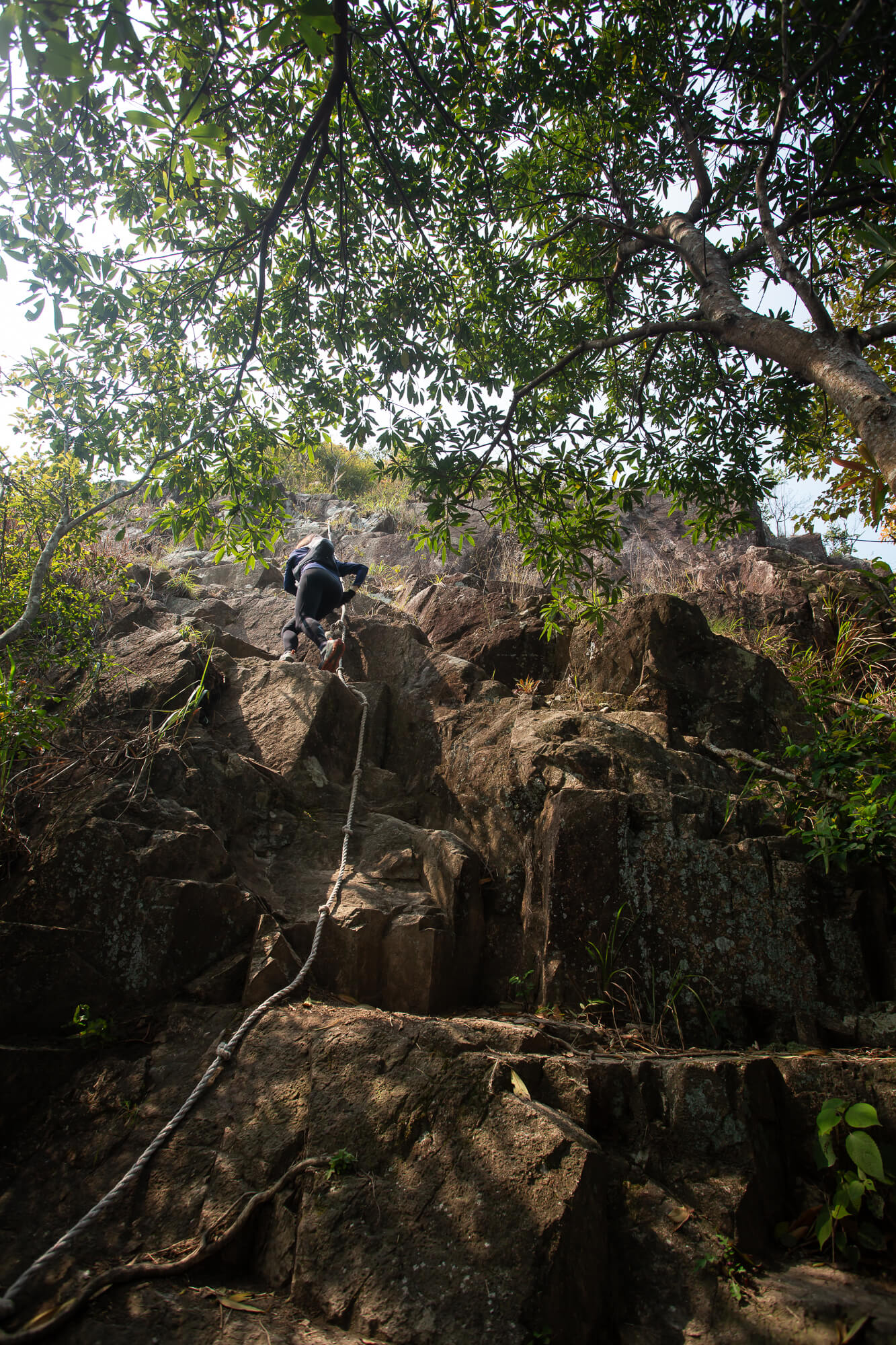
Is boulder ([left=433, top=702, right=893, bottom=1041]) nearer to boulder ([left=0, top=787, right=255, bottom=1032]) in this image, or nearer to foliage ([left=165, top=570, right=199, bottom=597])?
boulder ([left=0, top=787, right=255, bottom=1032])

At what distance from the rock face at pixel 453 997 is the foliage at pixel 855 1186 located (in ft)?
0.53

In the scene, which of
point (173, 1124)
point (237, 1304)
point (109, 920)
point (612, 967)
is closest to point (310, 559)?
point (109, 920)

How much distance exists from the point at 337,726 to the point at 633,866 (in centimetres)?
284

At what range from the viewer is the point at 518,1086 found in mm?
2445

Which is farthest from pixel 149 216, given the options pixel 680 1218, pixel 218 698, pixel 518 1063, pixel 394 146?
pixel 680 1218

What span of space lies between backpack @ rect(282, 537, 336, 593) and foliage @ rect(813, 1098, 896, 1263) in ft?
20.1

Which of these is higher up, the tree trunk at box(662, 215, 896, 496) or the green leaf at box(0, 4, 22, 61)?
the tree trunk at box(662, 215, 896, 496)

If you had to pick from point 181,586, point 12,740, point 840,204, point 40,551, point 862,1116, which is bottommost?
point 862,1116

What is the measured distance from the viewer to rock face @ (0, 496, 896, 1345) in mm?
2092

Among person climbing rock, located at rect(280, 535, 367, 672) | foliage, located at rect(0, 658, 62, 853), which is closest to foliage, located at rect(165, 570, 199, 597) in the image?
person climbing rock, located at rect(280, 535, 367, 672)

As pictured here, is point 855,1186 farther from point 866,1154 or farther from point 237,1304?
point 237,1304

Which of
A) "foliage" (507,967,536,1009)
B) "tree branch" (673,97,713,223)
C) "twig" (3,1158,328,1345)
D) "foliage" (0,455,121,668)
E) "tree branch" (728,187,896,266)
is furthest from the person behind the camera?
"tree branch" (673,97,713,223)

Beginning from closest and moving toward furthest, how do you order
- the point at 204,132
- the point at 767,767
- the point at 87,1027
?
the point at 204,132 → the point at 87,1027 → the point at 767,767

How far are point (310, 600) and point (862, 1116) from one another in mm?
5955
